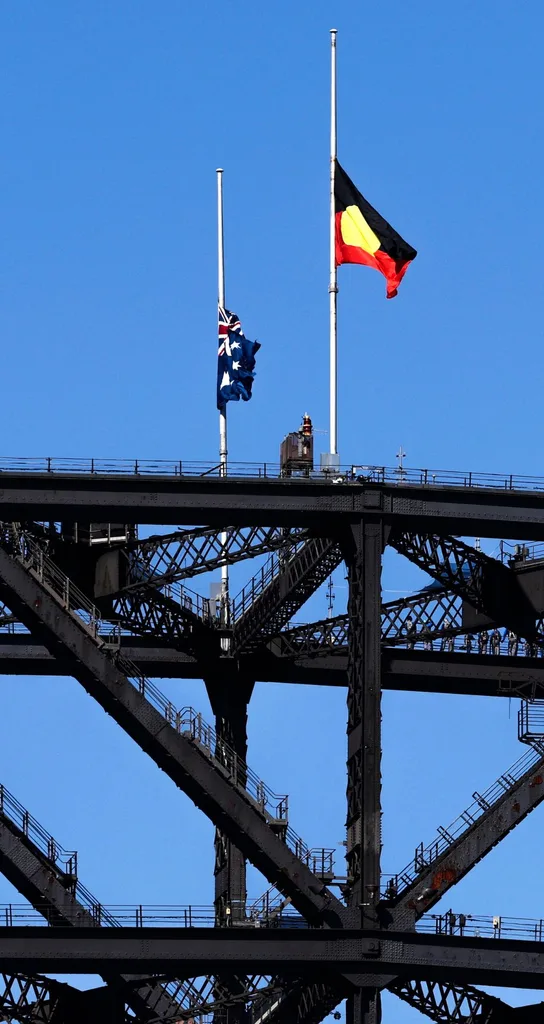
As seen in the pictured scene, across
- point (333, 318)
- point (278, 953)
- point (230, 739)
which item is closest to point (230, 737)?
point (230, 739)

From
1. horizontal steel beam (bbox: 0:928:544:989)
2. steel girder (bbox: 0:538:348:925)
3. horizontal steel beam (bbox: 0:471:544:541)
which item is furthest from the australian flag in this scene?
horizontal steel beam (bbox: 0:928:544:989)

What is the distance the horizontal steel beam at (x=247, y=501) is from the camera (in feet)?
250

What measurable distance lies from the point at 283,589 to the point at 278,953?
40.4 feet

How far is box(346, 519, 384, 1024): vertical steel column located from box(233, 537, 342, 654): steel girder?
142 inches

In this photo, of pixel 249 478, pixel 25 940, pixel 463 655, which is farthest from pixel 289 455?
pixel 25 940

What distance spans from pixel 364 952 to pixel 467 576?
503 inches

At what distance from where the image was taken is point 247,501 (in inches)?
3009

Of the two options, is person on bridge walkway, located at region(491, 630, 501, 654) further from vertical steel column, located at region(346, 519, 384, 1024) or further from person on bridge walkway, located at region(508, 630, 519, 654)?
vertical steel column, located at region(346, 519, 384, 1024)

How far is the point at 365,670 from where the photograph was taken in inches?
2992

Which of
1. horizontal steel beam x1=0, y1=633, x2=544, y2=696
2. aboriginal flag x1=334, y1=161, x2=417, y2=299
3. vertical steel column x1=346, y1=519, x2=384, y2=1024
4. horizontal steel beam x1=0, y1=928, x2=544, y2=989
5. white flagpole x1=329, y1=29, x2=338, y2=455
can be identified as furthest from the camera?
horizontal steel beam x1=0, y1=633, x2=544, y2=696

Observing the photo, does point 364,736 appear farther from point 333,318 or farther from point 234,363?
point 234,363

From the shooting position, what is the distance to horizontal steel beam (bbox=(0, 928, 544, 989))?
7344cm

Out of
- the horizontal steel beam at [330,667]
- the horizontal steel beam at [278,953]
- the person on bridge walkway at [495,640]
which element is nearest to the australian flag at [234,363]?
the horizontal steel beam at [330,667]

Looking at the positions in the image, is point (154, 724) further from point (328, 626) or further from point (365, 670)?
point (328, 626)
